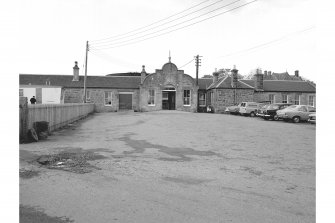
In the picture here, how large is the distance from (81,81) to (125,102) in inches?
275

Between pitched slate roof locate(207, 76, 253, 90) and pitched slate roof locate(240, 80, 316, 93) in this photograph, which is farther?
pitched slate roof locate(240, 80, 316, 93)

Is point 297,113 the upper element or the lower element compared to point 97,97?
lower

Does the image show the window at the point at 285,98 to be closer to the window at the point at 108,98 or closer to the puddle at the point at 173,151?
the window at the point at 108,98

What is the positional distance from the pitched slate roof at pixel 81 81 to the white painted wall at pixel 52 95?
3.55ft

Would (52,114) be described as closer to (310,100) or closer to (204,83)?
(204,83)

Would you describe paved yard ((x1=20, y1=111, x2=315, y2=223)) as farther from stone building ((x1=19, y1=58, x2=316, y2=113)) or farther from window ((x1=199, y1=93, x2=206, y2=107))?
window ((x1=199, y1=93, x2=206, y2=107))

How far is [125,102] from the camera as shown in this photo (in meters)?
41.8

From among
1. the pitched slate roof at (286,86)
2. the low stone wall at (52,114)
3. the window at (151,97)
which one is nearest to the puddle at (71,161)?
the low stone wall at (52,114)

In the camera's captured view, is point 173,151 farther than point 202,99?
No

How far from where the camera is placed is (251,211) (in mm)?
4246

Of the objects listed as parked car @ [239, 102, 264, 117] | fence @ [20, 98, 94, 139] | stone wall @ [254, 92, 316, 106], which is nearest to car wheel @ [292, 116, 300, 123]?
parked car @ [239, 102, 264, 117]

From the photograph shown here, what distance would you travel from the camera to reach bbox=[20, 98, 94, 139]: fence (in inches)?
413

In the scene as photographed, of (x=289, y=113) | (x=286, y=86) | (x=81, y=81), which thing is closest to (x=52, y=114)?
(x=289, y=113)

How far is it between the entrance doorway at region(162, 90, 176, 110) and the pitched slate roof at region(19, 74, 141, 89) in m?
4.35
